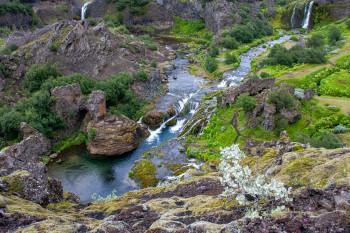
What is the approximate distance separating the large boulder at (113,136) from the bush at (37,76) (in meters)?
19.1

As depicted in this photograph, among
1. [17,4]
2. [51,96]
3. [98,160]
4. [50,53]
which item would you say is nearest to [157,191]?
[98,160]

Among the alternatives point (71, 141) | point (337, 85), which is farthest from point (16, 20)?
point (337, 85)

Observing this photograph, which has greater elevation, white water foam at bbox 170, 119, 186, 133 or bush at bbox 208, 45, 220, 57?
bush at bbox 208, 45, 220, 57

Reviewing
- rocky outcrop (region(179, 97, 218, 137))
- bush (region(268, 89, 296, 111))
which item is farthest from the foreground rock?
rocky outcrop (region(179, 97, 218, 137))

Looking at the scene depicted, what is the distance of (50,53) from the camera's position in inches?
3484

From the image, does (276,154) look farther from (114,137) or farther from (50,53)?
(50,53)

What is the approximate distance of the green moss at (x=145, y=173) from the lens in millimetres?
52688

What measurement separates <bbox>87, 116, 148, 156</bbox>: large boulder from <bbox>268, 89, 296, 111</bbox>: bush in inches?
822

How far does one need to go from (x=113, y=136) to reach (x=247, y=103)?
804 inches

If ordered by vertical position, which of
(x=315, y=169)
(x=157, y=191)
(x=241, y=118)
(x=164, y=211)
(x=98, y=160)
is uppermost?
(x=315, y=169)

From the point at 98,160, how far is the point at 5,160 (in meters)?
30.2

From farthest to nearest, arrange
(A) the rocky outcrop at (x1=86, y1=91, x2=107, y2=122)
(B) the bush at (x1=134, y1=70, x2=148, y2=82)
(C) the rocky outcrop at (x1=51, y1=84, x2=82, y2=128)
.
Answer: (B) the bush at (x1=134, y1=70, x2=148, y2=82)
(C) the rocky outcrop at (x1=51, y1=84, x2=82, y2=128)
(A) the rocky outcrop at (x1=86, y1=91, x2=107, y2=122)

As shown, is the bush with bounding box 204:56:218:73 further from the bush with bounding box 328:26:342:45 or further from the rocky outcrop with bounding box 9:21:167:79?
the bush with bounding box 328:26:342:45

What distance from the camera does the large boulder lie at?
62.6m
